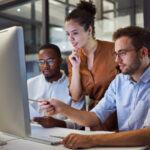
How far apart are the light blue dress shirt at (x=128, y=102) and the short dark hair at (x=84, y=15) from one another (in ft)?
1.94

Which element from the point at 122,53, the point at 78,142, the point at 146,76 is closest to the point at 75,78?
the point at 122,53

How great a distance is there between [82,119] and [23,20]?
2.55 m

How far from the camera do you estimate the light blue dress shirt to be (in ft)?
4.37

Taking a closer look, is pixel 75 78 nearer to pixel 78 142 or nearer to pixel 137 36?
pixel 137 36

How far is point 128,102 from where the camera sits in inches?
55.4

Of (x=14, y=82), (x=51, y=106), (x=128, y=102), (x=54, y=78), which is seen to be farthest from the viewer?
(x=54, y=78)

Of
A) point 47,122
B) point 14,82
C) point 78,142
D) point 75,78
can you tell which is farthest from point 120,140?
point 75,78

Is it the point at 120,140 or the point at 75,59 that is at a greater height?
the point at 75,59

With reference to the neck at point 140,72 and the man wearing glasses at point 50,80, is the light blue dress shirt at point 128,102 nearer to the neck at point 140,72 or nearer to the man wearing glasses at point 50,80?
the neck at point 140,72

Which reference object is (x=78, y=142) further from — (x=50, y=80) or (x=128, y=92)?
(x=50, y=80)

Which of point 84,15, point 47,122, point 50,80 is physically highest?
point 84,15

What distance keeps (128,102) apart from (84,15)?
2.65 ft

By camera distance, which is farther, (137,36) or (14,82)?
(137,36)

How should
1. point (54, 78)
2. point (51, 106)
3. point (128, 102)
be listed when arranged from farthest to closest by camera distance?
1. point (54, 78)
2. point (128, 102)
3. point (51, 106)
